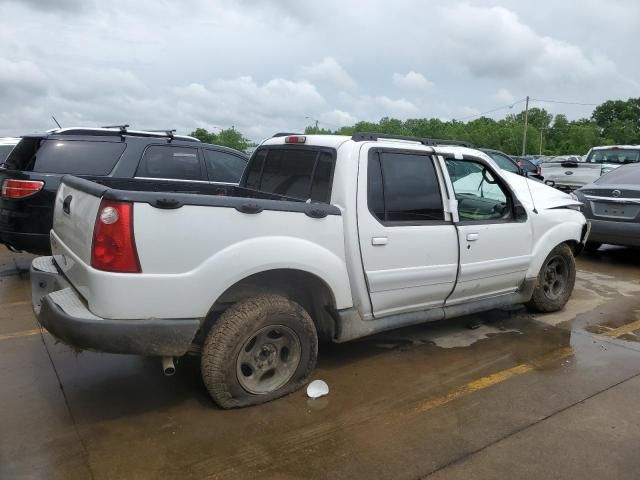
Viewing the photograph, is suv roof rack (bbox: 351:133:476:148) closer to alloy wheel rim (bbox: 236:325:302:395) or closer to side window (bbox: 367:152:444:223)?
side window (bbox: 367:152:444:223)

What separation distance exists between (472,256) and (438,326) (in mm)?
1002

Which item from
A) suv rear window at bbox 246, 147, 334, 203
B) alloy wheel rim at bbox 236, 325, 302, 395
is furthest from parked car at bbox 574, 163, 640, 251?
alloy wheel rim at bbox 236, 325, 302, 395

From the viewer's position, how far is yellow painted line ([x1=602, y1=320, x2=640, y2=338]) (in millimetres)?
4762

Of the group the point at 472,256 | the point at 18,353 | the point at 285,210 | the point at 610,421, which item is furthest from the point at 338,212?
the point at 18,353

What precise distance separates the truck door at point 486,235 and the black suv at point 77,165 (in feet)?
7.59

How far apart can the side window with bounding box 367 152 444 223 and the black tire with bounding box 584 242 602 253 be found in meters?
5.75

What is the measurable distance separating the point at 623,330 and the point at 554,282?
76cm

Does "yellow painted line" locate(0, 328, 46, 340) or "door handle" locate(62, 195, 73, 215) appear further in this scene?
"yellow painted line" locate(0, 328, 46, 340)

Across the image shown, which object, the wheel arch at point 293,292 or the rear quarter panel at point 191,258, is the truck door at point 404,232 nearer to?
the wheel arch at point 293,292

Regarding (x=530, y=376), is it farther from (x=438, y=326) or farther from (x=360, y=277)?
(x=360, y=277)

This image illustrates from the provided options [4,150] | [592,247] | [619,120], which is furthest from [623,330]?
[619,120]

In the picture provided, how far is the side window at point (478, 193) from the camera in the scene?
4.31 meters

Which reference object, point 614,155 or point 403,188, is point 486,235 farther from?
point 614,155

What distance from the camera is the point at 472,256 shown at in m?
4.16
